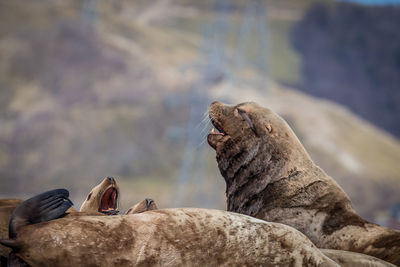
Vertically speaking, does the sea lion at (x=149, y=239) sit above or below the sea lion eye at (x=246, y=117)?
below

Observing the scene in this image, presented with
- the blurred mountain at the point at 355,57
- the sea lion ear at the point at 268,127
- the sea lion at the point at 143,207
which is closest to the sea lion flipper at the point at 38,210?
the sea lion at the point at 143,207

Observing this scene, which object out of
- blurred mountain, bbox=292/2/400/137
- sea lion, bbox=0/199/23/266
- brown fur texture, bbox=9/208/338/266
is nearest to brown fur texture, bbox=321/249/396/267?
brown fur texture, bbox=9/208/338/266

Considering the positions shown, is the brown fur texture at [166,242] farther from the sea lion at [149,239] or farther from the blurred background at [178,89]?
the blurred background at [178,89]

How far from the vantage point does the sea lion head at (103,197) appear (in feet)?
13.2

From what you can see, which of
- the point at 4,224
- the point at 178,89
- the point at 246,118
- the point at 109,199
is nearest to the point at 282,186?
the point at 246,118

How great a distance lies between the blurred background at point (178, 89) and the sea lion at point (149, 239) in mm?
24570

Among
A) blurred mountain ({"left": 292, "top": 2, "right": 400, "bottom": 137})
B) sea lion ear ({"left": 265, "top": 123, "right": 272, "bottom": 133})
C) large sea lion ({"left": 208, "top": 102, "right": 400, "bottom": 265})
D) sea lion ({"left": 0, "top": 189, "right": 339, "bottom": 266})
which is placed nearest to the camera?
sea lion ({"left": 0, "top": 189, "right": 339, "bottom": 266})

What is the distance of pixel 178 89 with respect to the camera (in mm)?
40500

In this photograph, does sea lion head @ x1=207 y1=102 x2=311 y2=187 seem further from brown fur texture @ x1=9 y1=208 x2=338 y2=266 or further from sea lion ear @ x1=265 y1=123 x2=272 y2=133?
brown fur texture @ x1=9 y1=208 x2=338 y2=266

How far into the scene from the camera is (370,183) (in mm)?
35000

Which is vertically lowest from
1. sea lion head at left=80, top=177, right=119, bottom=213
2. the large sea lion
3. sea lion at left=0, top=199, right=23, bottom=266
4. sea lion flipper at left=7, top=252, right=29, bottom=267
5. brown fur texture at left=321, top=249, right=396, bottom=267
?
sea lion flipper at left=7, top=252, right=29, bottom=267

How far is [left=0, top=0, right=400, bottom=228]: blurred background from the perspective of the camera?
35.1 meters

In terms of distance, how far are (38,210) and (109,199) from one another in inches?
69.4

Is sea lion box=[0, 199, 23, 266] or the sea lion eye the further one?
the sea lion eye
